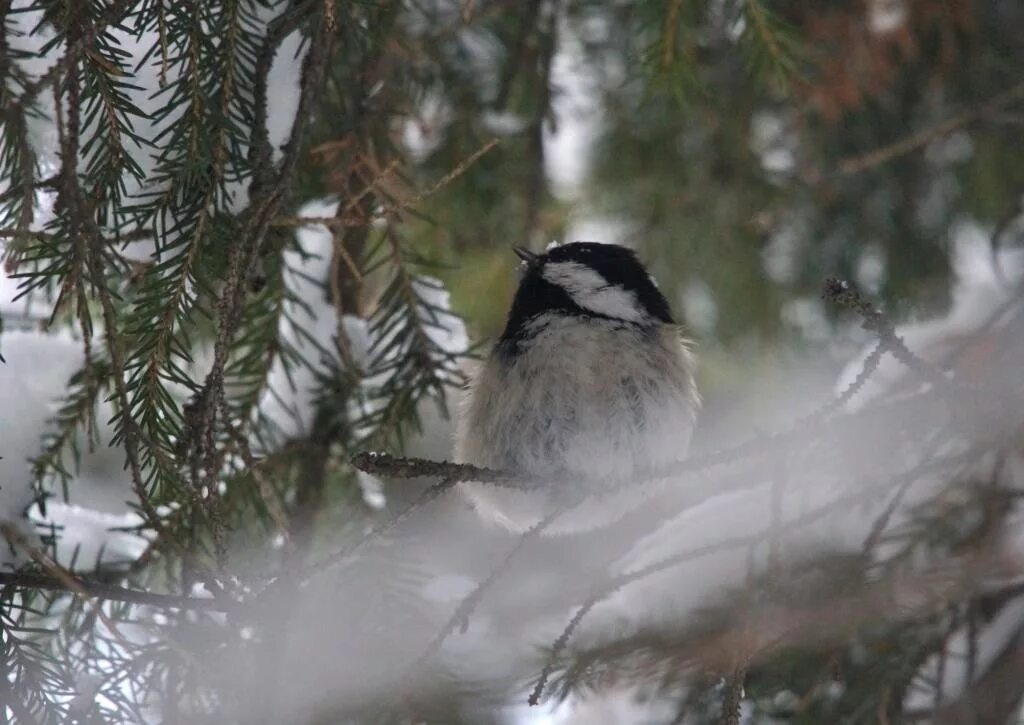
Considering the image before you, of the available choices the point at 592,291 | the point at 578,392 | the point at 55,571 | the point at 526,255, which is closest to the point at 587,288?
the point at 592,291

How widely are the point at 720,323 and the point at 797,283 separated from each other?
0.32 meters

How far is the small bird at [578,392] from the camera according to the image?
8.83 feet

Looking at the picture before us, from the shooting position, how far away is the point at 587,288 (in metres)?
3.03

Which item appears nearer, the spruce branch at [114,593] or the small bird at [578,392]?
the spruce branch at [114,593]

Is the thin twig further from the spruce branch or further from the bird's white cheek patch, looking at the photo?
the bird's white cheek patch

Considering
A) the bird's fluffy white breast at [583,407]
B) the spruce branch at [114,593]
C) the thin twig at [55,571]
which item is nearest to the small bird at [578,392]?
the bird's fluffy white breast at [583,407]

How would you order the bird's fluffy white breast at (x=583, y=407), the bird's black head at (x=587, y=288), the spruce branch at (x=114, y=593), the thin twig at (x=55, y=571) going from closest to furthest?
the thin twig at (x=55, y=571) → the spruce branch at (x=114, y=593) → the bird's fluffy white breast at (x=583, y=407) → the bird's black head at (x=587, y=288)

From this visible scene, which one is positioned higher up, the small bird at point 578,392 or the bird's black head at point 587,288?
the bird's black head at point 587,288

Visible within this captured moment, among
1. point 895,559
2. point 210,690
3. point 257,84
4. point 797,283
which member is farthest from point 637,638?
point 797,283

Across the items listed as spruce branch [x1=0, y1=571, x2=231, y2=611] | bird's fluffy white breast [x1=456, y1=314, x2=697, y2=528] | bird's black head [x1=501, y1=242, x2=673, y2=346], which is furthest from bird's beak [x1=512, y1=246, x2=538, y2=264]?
spruce branch [x1=0, y1=571, x2=231, y2=611]

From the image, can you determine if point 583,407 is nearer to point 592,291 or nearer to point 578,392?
point 578,392

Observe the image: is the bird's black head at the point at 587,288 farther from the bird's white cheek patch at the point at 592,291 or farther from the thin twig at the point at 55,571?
the thin twig at the point at 55,571

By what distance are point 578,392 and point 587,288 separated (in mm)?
429

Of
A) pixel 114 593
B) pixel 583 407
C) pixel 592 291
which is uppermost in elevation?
pixel 592 291
